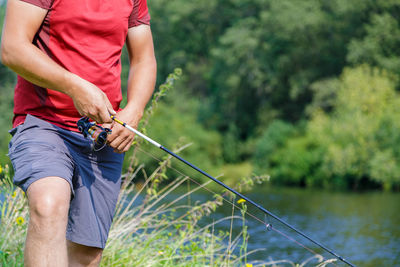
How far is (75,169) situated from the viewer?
2.42m

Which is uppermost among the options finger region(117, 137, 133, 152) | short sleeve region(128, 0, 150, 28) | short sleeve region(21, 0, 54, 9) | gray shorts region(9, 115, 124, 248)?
short sleeve region(128, 0, 150, 28)

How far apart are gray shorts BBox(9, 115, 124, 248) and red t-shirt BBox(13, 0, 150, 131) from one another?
0.23 feet

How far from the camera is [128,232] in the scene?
4215mm

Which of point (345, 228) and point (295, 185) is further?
point (295, 185)

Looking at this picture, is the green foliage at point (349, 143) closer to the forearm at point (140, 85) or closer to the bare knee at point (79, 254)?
the forearm at point (140, 85)

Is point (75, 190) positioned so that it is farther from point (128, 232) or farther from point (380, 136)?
point (380, 136)

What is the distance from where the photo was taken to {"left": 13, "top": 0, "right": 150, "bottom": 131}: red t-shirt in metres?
2.36

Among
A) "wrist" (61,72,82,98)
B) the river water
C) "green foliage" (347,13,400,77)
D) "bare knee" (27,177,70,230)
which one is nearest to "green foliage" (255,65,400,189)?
"green foliage" (347,13,400,77)

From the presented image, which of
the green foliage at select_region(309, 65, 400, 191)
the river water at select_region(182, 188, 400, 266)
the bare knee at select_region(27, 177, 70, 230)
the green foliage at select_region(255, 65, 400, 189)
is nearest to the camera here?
the bare knee at select_region(27, 177, 70, 230)

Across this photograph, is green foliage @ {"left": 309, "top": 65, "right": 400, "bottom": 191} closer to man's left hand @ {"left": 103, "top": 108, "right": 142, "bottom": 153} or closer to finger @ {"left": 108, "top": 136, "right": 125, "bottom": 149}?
man's left hand @ {"left": 103, "top": 108, "right": 142, "bottom": 153}

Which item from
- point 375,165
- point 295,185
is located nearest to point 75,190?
point 375,165

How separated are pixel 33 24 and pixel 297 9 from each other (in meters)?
34.4

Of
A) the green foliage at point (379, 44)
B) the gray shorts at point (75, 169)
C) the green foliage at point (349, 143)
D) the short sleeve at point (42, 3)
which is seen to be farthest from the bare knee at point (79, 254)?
the green foliage at point (379, 44)

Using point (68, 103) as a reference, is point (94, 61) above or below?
above
